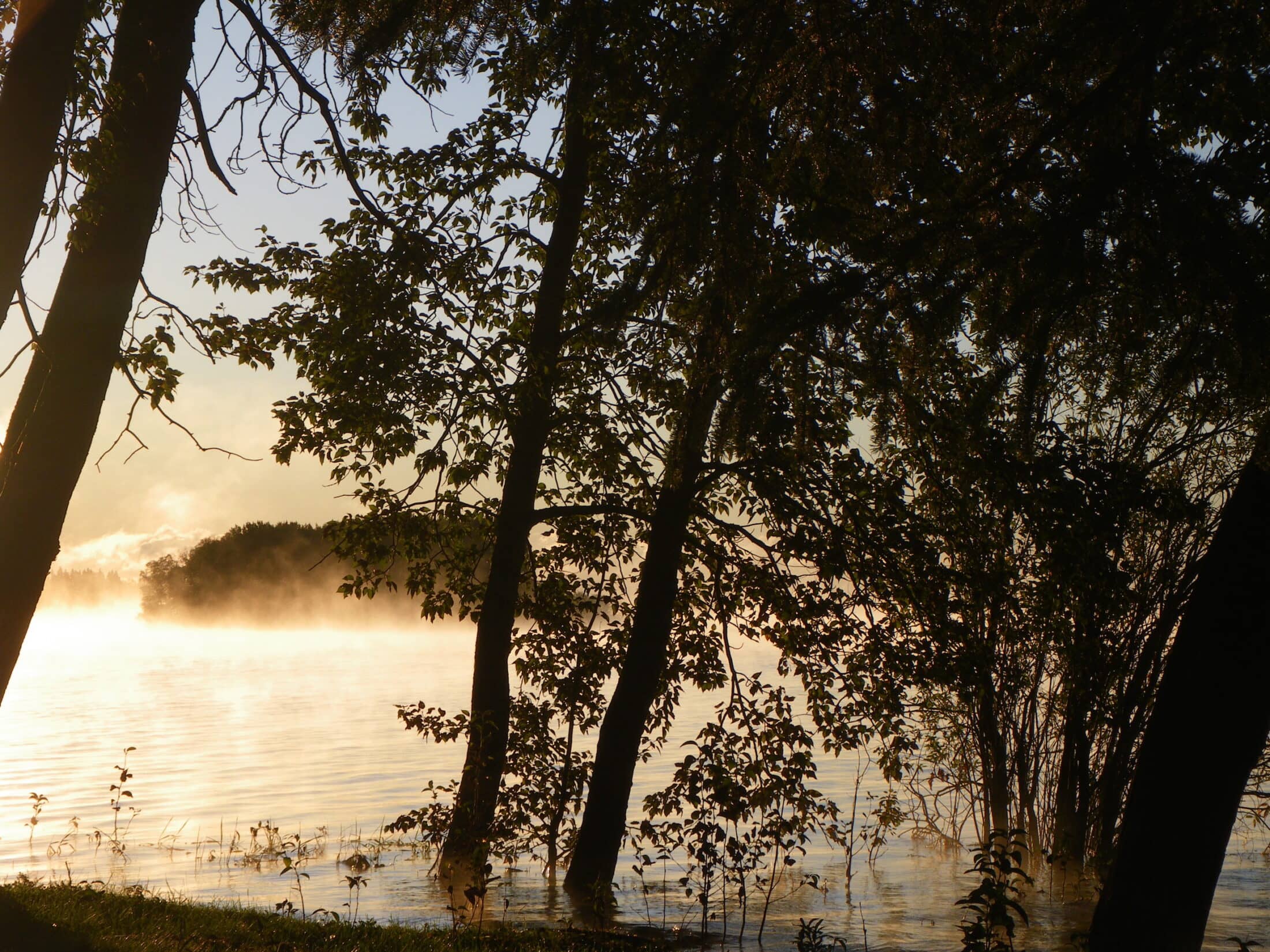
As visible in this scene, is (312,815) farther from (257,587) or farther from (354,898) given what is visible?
(257,587)

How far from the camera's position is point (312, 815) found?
54.4 ft

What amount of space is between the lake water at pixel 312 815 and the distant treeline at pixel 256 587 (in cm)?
4977

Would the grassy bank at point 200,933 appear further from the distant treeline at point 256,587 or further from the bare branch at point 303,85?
the distant treeline at point 256,587

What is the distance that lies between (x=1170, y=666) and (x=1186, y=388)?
5.84 ft

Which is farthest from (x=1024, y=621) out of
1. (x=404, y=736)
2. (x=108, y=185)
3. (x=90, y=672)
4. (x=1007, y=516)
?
(x=90, y=672)

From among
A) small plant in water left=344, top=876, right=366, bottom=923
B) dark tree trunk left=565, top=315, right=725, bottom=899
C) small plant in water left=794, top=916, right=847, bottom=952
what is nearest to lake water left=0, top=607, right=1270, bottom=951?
small plant in water left=344, top=876, right=366, bottom=923

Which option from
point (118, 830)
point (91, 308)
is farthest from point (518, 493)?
point (118, 830)

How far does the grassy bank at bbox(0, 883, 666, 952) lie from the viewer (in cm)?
711

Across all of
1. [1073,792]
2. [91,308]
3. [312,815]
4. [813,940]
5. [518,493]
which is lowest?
[312,815]

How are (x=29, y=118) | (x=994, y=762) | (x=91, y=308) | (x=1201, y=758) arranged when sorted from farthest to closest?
(x=994, y=762) < (x=91, y=308) < (x=29, y=118) < (x=1201, y=758)

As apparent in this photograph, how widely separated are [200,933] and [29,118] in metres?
5.64

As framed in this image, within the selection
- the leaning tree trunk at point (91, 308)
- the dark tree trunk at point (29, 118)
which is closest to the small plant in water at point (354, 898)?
the leaning tree trunk at point (91, 308)

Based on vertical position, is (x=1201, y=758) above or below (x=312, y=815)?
above

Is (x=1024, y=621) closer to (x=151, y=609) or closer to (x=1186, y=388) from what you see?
(x=1186, y=388)
